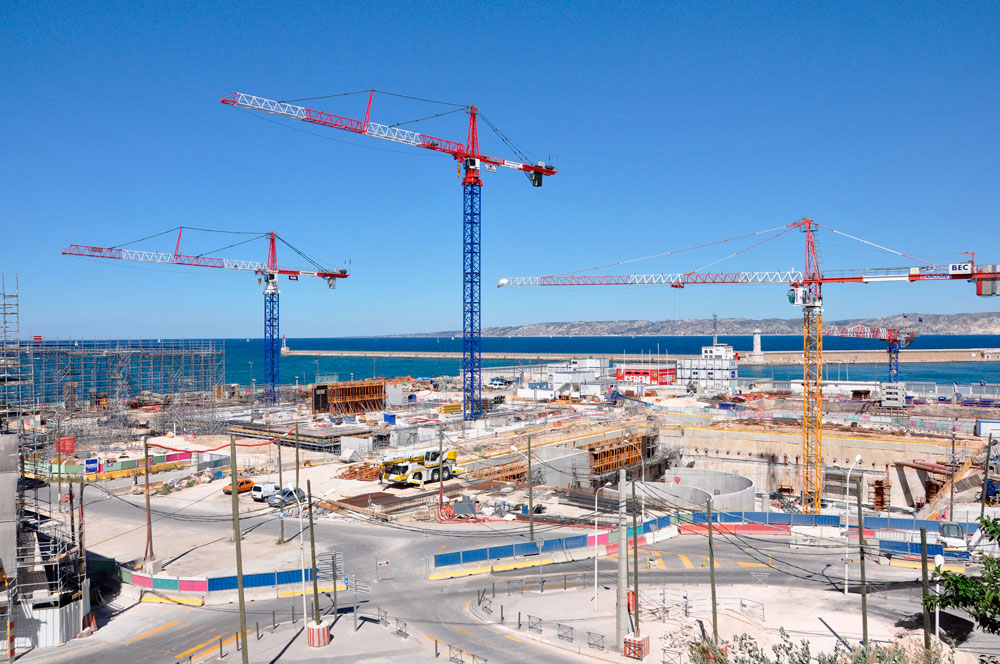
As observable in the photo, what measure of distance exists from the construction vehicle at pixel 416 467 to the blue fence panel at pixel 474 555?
13742mm

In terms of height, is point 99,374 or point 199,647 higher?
point 99,374

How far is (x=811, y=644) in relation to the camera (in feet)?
64.3

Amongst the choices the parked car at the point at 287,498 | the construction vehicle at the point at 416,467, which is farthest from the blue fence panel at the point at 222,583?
the construction vehicle at the point at 416,467

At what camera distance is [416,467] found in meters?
41.8

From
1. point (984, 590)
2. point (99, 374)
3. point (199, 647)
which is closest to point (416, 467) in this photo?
point (199, 647)

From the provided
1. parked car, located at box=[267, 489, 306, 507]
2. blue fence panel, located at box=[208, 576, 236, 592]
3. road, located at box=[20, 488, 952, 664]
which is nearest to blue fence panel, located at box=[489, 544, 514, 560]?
road, located at box=[20, 488, 952, 664]

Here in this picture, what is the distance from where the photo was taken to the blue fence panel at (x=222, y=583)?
24438mm

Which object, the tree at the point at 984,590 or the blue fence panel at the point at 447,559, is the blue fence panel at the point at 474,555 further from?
the tree at the point at 984,590

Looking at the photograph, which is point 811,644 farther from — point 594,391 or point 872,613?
point 594,391

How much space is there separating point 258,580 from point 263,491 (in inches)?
560

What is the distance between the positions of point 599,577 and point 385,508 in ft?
46.6

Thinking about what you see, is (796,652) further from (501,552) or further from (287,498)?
(287,498)

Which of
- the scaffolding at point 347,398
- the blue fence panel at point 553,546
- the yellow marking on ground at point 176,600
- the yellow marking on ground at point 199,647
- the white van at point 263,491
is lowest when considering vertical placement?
the yellow marking on ground at point 176,600

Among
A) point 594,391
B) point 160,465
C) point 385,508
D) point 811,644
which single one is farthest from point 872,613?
point 594,391
